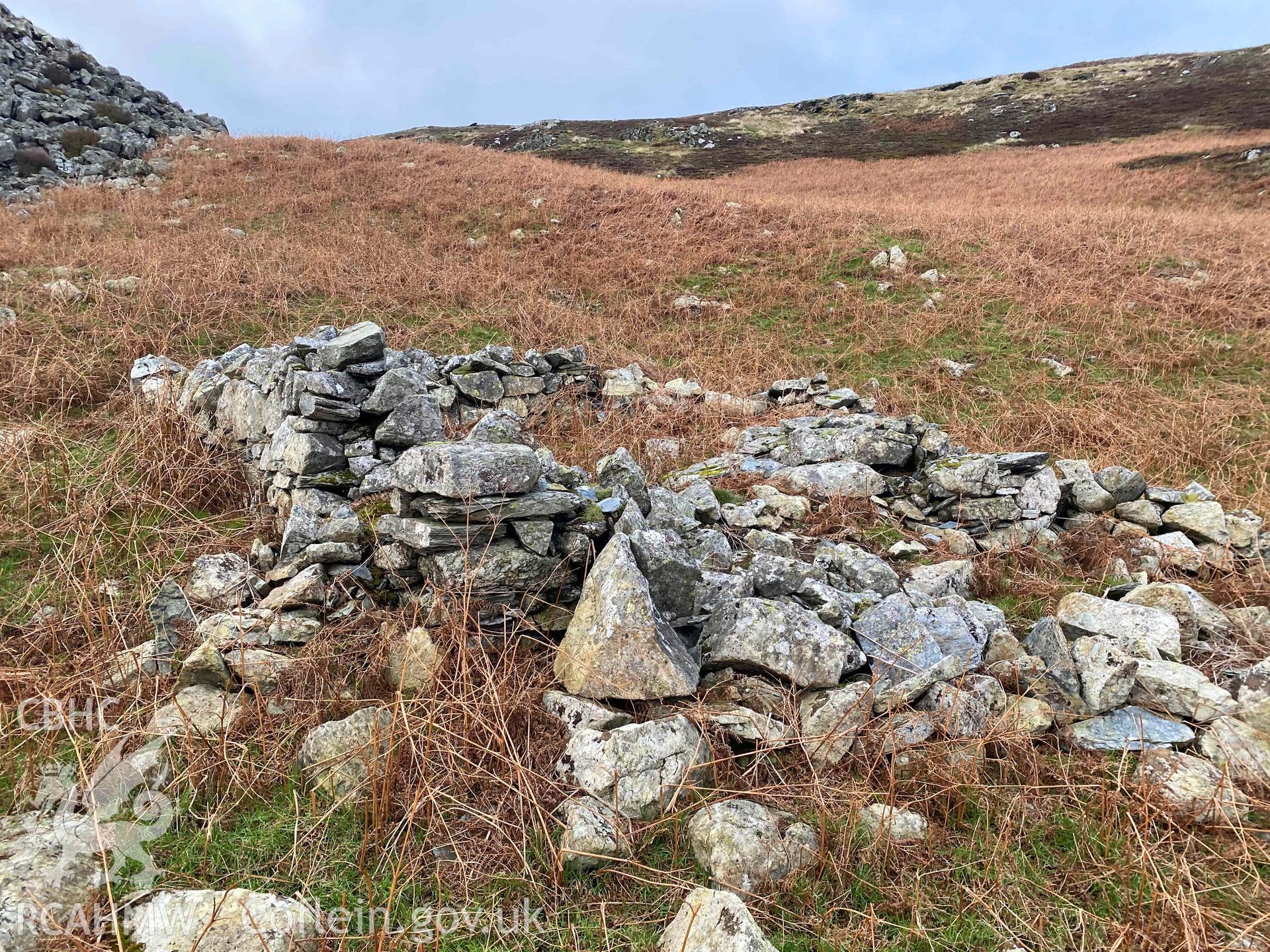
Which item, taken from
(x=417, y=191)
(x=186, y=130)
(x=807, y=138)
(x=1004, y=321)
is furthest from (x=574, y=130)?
(x=1004, y=321)

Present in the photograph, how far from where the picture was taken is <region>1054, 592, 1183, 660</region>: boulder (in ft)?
11.9

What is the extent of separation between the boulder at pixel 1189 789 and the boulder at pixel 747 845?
1499mm

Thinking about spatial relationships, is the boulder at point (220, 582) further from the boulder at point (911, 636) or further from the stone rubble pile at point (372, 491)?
the boulder at point (911, 636)

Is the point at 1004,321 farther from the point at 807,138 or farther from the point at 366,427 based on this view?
the point at 807,138

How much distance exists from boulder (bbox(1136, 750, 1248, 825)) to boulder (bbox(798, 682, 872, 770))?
117 cm

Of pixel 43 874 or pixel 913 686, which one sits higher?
pixel 43 874

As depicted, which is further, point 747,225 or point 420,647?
point 747,225

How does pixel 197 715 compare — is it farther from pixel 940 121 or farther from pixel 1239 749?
pixel 940 121

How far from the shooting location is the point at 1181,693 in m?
3.25

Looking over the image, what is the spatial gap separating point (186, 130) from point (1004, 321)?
25.9 m

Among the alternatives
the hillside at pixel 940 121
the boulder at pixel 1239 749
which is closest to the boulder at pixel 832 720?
the boulder at pixel 1239 749

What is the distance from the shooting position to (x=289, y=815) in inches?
104

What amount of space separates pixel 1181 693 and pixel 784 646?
208cm

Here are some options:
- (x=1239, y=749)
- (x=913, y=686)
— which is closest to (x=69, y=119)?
A: (x=913, y=686)
